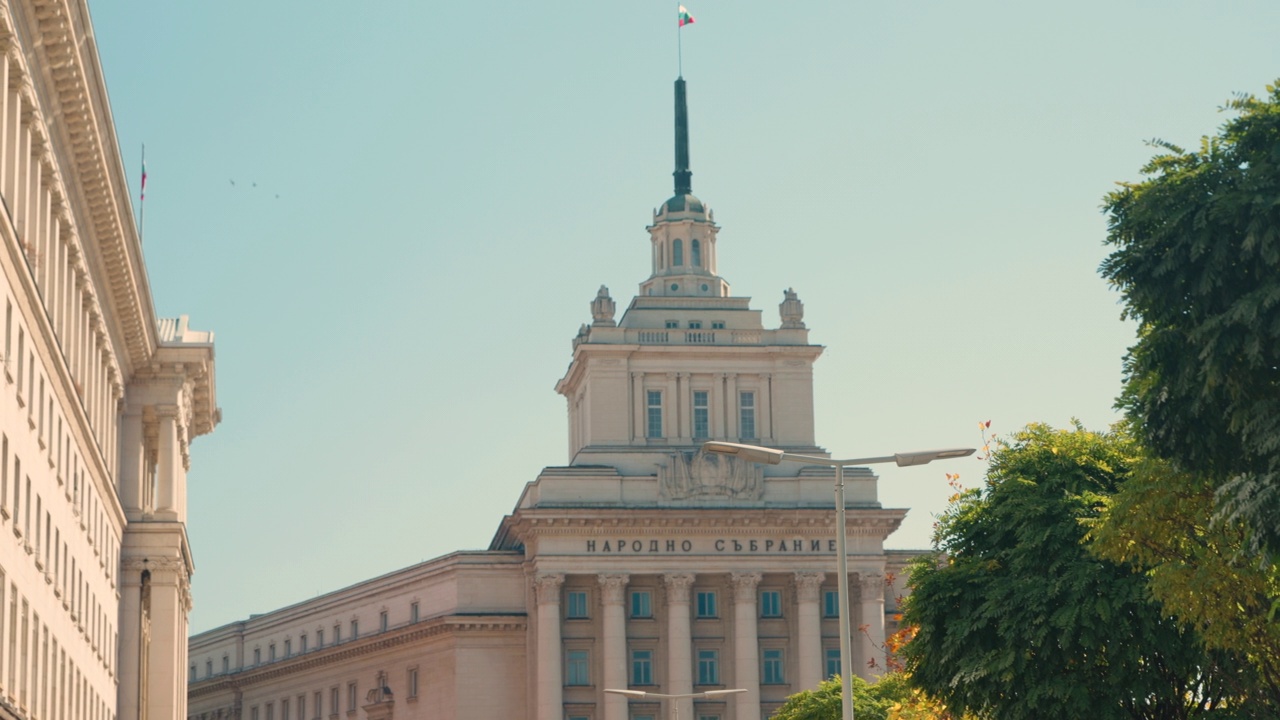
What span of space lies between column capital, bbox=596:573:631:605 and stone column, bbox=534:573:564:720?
242 cm

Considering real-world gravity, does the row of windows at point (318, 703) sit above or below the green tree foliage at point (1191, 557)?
above

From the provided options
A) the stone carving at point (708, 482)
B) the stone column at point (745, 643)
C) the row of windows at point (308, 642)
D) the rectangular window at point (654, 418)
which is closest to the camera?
the stone column at point (745, 643)

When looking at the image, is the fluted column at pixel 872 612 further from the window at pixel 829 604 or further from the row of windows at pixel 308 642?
the row of windows at pixel 308 642

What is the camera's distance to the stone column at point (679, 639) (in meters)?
131

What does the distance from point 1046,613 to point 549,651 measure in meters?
69.8

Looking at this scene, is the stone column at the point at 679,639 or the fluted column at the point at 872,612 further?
the fluted column at the point at 872,612

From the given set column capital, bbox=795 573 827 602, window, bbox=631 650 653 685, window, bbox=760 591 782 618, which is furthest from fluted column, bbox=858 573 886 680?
window, bbox=631 650 653 685

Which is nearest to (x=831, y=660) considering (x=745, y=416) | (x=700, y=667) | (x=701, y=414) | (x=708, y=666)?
(x=708, y=666)

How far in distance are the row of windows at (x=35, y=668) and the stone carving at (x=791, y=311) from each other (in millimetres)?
81655

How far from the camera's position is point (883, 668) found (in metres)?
136

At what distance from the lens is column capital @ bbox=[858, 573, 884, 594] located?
132625 millimetres

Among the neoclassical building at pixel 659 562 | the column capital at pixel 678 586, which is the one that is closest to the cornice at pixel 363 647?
the neoclassical building at pixel 659 562

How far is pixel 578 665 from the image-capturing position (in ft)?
436

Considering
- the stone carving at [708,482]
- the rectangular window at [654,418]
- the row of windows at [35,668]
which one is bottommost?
the row of windows at [35,668]
